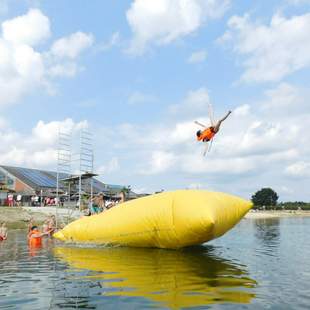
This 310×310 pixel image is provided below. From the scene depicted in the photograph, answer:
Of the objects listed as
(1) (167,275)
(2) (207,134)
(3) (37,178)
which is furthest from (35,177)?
(1) (167,275)

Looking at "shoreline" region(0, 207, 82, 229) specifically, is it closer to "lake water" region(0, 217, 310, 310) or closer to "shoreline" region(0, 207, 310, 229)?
"shoreline" region(0, 207, 310, 229)

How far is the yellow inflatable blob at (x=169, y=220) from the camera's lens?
13.6 m

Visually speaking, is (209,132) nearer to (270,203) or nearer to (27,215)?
(27,215)

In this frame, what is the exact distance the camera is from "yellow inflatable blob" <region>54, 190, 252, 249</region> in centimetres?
1355

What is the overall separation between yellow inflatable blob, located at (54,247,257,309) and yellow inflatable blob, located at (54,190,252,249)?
510mm

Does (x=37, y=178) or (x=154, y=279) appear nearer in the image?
(x=154, y=279)

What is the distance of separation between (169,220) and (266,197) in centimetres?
11460

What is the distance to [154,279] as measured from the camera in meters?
10.2

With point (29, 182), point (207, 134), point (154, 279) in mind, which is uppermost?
point (29, 182)

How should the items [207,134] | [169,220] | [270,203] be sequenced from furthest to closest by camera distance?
[270,203], [207,134], [169,220]

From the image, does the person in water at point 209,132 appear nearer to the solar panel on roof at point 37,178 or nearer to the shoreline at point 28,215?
the shoreline at point 28,215

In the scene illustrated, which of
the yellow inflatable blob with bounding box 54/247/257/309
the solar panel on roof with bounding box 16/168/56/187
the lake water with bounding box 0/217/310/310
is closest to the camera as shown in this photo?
the lake water with bounding box 0/217/310/310

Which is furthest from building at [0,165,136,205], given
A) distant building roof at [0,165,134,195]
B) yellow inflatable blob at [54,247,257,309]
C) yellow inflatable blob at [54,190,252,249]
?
yellow inflatable blob at [54,247,257,309]

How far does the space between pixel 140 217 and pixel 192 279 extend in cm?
513
